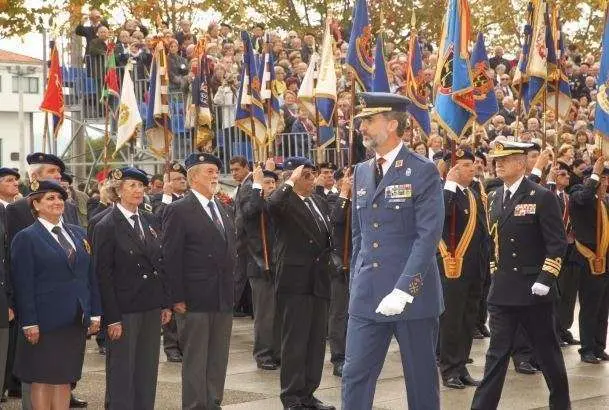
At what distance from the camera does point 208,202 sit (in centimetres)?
945

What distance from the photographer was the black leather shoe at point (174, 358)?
12.9m

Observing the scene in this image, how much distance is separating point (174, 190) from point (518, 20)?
897 inches

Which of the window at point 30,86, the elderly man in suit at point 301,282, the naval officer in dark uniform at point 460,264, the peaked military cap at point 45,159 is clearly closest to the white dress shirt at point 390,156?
the elderly man in suit at point 301,282

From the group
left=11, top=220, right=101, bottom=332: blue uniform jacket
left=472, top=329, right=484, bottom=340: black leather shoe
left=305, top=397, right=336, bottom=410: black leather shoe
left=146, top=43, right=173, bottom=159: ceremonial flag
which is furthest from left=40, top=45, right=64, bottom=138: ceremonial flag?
left=11, top=220, right=101, bottom=332: blue uniform jacket

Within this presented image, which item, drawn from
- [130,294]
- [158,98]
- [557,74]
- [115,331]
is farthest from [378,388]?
[158,98]

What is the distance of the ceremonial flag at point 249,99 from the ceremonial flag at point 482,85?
2605 mm

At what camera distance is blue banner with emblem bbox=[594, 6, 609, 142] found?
12.3 m

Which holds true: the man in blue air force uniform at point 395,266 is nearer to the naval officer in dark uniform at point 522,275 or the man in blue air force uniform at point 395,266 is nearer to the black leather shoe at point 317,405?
the naval officer in dark uniform at point 522,275

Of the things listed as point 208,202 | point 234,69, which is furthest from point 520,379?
point 234,69

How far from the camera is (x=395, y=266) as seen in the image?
7383 mm

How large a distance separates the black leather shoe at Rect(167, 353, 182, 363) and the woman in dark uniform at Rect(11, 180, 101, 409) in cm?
418

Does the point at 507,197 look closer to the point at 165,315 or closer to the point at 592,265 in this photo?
the point at 165,315

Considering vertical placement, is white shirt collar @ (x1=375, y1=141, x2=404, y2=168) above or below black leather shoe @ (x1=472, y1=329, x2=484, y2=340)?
above

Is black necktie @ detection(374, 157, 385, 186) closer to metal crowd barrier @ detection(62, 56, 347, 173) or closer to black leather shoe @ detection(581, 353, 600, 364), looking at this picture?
black leather shoe @ detection(581, 353, 600, 364)
